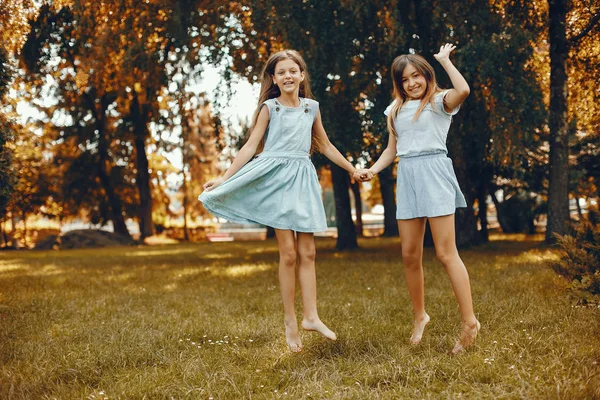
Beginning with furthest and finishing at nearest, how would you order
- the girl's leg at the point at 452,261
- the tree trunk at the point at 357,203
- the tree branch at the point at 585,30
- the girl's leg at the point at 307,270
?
the tree trunk at the point at 357,203, the tree branch at the point at 585,30, the girl's leg at the point at 307,270, the girl's leg at the point at 452,261

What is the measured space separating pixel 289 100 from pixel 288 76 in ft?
0.64

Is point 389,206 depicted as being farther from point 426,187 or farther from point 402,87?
point 426,187

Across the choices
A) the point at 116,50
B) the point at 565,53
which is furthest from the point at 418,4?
the point at 116,50

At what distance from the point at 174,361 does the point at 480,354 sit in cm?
200

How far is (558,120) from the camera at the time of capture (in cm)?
1235

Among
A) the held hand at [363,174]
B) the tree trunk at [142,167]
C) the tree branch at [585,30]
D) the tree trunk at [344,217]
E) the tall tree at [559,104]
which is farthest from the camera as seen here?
the tree trunk at [142,167]

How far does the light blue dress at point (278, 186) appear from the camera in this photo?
4.29 m

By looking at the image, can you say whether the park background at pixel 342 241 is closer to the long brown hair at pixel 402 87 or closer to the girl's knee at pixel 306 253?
the girl's knee at pixel 306 253

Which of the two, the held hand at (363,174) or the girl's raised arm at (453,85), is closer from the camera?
the girl's raised arm at (453,85)

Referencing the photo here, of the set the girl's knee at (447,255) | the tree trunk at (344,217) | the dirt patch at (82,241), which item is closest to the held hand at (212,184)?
the girl's knee at (447,255)

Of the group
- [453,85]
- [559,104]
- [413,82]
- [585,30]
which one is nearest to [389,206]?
[559,104]

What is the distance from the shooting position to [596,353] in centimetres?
368

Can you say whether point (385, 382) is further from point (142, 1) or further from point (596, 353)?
point (142, 1)

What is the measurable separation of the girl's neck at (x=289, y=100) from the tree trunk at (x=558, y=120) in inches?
366
